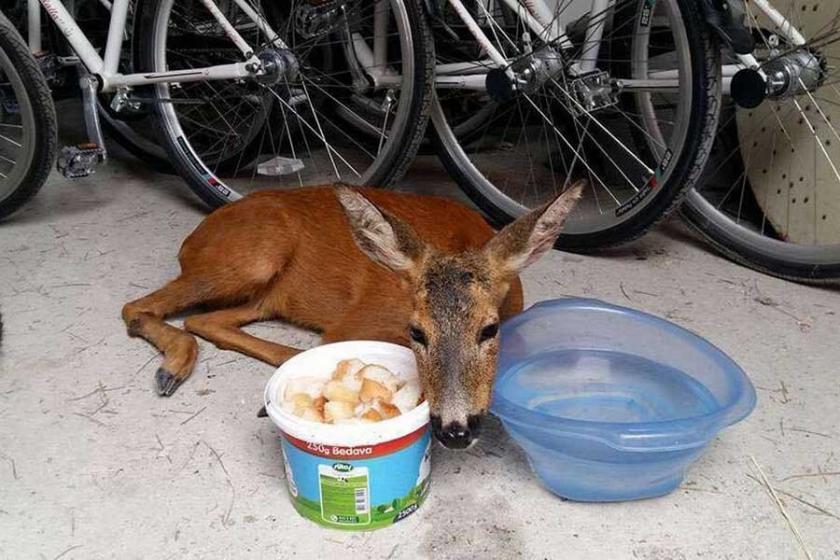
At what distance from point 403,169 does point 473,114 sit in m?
1.09

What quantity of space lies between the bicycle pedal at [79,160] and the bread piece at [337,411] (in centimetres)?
236

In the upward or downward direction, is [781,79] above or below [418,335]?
above

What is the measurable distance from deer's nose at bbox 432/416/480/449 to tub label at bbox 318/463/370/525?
199mm

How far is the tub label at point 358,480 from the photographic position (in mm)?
1930

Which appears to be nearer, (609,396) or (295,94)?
(609,396)

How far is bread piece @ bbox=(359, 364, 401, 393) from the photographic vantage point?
7.16 ft

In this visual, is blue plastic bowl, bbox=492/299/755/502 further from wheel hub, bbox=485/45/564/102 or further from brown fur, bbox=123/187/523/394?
wheel hub, bbox=485/45/564/102

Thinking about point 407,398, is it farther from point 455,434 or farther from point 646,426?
point 646,426

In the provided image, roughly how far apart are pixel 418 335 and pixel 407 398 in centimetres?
17

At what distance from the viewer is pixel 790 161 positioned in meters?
3.61

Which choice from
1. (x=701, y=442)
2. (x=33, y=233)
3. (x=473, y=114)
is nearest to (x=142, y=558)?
(x=701, y=442)

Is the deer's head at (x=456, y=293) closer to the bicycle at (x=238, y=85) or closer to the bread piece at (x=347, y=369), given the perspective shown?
the bread piece at (x=347, y=369)

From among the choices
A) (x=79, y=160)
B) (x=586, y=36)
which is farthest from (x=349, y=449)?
(x=79, y=160)

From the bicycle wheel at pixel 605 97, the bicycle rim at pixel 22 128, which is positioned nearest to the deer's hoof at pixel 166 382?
the bicycle rim at pixel 22 128
